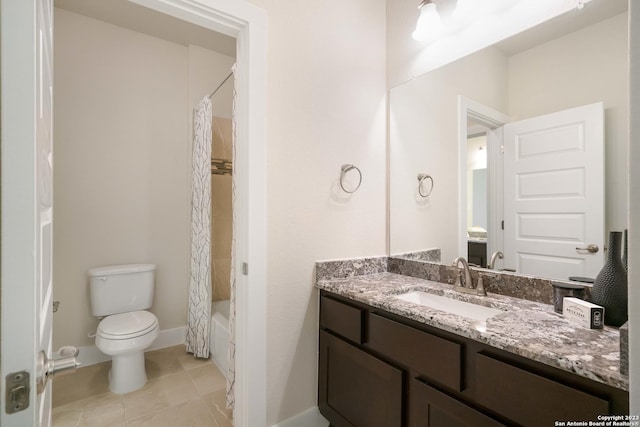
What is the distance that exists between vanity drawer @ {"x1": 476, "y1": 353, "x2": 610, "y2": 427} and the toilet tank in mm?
2446

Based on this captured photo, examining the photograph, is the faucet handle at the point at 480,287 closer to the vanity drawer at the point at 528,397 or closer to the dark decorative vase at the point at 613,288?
the dark decorative vase at the point at 613,288

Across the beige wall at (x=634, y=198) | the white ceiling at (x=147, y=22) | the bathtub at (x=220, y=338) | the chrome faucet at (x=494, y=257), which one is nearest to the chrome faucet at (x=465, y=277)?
the chrome faucet at (x=494, y=257)

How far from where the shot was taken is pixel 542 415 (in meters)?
0.81

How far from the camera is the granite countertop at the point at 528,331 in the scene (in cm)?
76

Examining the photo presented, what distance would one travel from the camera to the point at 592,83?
119cm

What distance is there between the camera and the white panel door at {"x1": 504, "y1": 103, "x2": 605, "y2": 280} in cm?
119

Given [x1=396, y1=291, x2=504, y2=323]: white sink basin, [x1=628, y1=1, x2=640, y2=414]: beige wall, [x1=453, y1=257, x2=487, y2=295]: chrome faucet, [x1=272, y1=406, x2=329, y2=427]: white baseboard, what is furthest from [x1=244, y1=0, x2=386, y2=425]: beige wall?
[x1=628, y1=1, x2=640, y2=414]: beige wall

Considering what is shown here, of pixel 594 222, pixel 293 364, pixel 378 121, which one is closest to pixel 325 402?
pixel 293 364

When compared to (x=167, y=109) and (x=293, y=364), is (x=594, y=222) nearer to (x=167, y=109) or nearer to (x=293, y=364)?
(x=293, y=364)

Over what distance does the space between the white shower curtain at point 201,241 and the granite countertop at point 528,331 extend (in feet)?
4.51

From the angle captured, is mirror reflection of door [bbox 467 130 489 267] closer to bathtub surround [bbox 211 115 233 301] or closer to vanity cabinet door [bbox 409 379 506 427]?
vanity cabinet door [bbox 409 379 506 427]

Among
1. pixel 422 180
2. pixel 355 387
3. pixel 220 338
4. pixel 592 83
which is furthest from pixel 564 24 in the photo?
pixel 220 338

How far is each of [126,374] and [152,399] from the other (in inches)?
10.4

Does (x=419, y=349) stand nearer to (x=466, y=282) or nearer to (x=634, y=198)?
(x=466, y=282)
